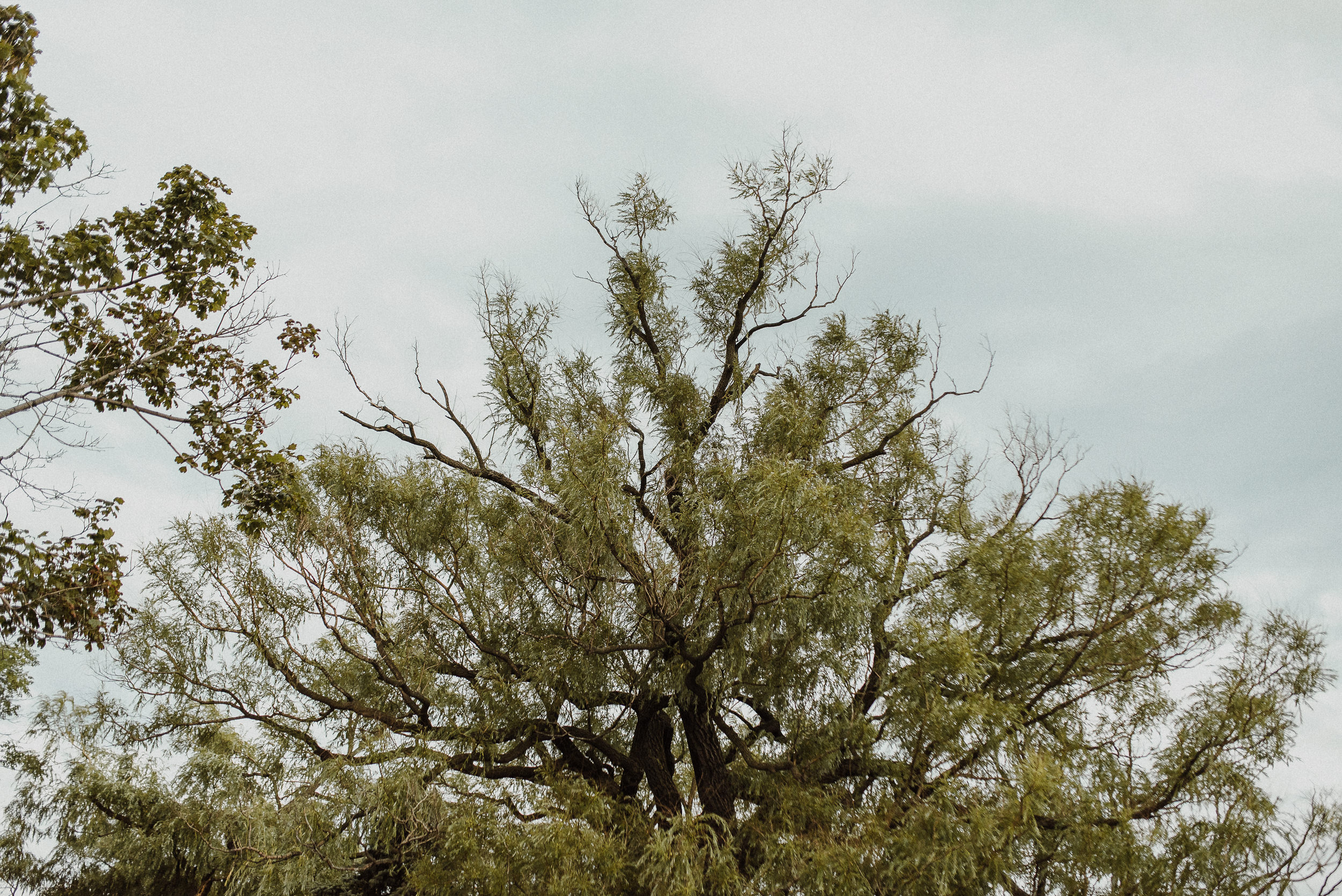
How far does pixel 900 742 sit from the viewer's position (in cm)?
536

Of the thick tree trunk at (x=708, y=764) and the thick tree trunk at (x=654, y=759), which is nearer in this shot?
the thick tree trunk at (x=708, y=764)

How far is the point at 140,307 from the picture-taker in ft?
14.5

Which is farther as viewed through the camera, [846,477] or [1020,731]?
[846,477]

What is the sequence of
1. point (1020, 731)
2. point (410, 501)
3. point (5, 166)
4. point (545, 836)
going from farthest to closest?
point (410, 501) < point (1020, 731) < point (545, 836) < point (5, 166)

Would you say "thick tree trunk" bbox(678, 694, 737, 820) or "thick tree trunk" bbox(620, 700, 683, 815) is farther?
"thick tree trunk" bbox(620, 700, 683, 815)

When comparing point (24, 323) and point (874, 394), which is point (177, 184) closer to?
point (24, 323)

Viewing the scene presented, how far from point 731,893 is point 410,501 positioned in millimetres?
3059

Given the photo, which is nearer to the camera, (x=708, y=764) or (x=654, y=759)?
(x=708, y=764)

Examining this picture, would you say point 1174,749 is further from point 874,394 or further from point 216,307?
point 216,307

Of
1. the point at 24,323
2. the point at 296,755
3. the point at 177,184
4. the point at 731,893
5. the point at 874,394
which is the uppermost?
the point at 874,394

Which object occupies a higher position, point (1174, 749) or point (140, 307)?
point (140, 307)

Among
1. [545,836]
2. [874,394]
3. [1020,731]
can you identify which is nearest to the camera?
[545,836]

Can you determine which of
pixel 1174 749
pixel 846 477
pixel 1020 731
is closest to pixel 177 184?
pixel 846 477

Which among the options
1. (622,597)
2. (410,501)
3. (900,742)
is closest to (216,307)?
(410,501)
